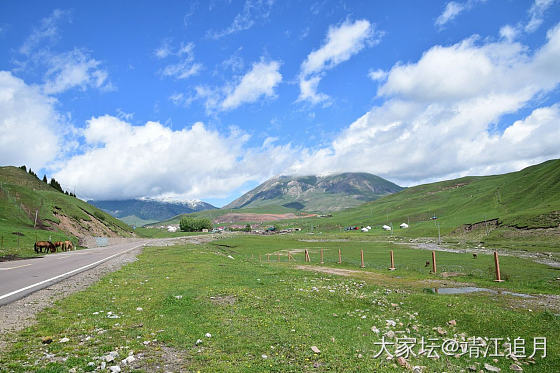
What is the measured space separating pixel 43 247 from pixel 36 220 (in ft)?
117

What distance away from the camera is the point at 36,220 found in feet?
256

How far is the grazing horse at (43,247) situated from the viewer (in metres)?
48.9

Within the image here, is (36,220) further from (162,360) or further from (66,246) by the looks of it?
(162,360)

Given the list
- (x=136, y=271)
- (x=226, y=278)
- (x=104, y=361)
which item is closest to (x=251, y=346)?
(x=104, y=361)

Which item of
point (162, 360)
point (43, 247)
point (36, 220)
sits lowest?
point (162, 360)

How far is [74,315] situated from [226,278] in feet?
41.2

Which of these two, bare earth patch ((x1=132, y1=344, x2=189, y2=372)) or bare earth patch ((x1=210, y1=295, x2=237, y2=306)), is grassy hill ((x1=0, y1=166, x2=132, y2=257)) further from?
bare earth patch ((x1=132, y1=344, x2=189, y2=372))

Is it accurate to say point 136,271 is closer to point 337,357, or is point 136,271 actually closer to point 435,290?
point 337,357

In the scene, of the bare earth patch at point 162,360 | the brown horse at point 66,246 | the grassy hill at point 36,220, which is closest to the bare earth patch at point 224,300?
the bare earth patch at point 162,360

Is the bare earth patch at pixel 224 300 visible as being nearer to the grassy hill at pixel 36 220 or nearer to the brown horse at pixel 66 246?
the grassy hill at pixel 36 220

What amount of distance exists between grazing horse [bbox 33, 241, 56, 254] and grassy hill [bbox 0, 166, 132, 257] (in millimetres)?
1218

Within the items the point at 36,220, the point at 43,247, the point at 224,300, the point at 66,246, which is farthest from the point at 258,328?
the point at 36,220

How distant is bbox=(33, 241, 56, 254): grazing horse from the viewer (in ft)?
160

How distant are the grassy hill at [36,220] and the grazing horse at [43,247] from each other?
1.22m
